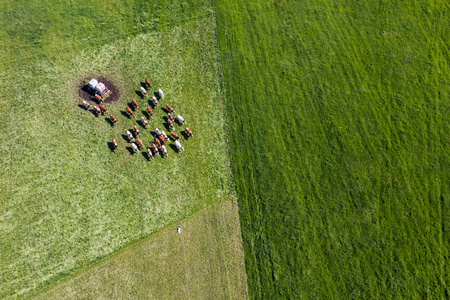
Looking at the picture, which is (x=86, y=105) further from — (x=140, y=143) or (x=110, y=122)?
(x=140, y=143)

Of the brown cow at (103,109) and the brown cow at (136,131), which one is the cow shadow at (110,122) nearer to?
the brown cow at (103,109)

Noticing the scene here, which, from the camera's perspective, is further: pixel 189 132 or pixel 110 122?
pixel 189 132

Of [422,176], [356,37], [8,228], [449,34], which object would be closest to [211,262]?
[8,228]

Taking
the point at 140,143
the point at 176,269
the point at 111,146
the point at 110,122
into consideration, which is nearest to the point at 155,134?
the point at 140,143

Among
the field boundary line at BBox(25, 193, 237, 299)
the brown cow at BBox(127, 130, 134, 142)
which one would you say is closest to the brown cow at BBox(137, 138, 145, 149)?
the brown cow at BBox(127, 130, 134, 142)

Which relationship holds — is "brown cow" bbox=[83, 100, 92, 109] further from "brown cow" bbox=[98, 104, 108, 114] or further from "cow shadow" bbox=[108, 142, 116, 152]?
"cow shadow" bbox=[108, 142, 116, 152]
